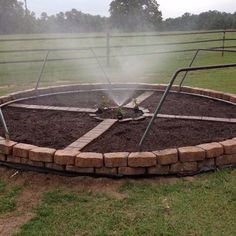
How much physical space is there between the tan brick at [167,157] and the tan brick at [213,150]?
29cm

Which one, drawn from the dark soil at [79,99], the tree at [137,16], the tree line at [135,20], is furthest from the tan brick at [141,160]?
the tree at [137,16]

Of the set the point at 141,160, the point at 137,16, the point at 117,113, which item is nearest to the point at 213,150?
the point at 141,160

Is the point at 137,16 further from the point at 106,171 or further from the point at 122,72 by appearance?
the point at 106,171

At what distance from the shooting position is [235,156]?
3.31 meters

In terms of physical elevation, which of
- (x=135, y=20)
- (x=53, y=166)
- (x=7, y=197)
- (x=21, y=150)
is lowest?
(x=7, y=197)

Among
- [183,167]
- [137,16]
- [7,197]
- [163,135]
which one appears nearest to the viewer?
[7,197]

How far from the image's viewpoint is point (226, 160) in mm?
3293

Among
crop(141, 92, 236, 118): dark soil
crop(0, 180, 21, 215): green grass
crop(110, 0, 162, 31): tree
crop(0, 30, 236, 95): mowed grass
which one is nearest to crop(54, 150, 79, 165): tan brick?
crop(0, 180, 21, 215): green grass

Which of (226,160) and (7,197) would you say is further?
(226,160)

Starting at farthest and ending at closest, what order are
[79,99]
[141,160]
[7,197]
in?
[79,99] → [141,160] → [7,197]

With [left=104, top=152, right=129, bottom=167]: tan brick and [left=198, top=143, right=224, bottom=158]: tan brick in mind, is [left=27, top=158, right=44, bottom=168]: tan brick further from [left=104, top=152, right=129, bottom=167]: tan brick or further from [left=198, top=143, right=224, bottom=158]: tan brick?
[left=198, top=143, right=224, bottom=158]: tan brick

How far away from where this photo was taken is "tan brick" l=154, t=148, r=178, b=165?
3.11 m

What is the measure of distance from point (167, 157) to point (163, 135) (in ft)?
2.38

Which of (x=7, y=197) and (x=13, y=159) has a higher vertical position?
(x=13, y=159)
